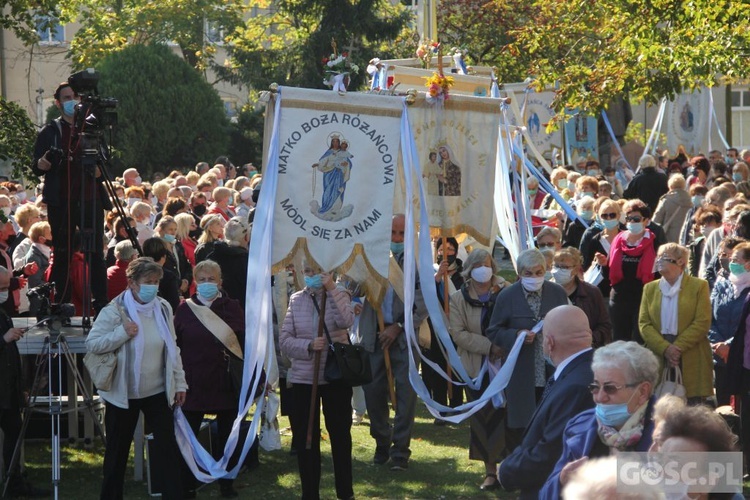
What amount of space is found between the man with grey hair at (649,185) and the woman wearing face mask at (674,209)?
10.6 feet

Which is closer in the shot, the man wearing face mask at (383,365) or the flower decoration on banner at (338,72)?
the flower decoration on banner at (338,72)

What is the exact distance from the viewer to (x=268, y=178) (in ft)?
32.1

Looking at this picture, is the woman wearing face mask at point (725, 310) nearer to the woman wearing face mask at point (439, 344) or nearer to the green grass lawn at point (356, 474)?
the green grass lawn at point (356, 474)

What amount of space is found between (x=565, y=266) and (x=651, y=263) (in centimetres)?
236

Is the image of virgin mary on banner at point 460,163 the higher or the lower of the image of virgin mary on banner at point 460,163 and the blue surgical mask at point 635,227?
the higher

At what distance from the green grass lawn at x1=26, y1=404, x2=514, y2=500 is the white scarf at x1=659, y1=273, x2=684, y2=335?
195 cm

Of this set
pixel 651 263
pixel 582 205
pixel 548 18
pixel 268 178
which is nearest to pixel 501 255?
pixel 548 18

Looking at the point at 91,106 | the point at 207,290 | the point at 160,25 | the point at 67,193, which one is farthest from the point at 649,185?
the point at 160,25

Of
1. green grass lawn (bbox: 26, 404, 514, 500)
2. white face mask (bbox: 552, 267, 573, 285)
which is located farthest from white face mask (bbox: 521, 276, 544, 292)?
green grass lawn (bbox: 26, 404, 514, 500)

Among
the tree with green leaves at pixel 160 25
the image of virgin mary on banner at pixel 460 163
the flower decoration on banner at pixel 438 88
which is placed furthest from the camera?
the tree with green leaves at pixel 160 25

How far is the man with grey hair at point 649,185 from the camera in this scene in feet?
67.2

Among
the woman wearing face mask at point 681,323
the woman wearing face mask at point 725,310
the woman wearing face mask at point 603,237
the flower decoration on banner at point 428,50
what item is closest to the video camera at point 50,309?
the flower decoration on banner at point 428,50

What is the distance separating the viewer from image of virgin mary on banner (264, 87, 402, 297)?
991 cm

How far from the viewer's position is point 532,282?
9.77m
